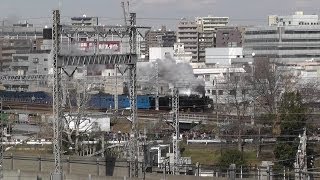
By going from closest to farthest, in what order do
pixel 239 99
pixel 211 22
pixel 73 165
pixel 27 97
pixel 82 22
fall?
pixel 73 165
pixel 82 22
pixel 239 99
pixel 27 97
pixel 211 22

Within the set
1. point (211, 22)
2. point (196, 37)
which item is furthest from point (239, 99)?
point (211, 22)

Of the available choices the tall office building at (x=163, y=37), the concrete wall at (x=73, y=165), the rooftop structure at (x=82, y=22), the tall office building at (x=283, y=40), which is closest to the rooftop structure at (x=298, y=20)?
the tall office building at (x=283, y=40)

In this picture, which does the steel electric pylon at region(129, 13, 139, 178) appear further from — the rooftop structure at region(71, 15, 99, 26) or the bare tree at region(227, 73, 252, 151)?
the bare tree at region(227, 73, 252, 151)

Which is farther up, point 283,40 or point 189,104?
point 283,40

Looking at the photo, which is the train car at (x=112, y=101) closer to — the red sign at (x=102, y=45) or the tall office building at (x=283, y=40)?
the red sign at (x=102, y=45)

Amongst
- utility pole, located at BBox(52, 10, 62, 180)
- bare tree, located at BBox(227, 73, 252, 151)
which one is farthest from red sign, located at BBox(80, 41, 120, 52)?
bare tree, located at BBox(227, 73, 252, 151)

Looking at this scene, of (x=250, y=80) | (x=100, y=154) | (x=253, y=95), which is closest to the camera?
(x=100, y=154)

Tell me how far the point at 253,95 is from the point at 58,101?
26.1m

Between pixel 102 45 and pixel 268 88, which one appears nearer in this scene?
pixel 102 45

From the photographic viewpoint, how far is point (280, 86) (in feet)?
143

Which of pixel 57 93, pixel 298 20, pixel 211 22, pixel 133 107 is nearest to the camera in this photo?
pixel 57 93

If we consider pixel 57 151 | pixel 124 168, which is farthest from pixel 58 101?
pixel 124 168

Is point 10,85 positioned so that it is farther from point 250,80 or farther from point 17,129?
point 17,129

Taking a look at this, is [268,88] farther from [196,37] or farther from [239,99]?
[196,37]
